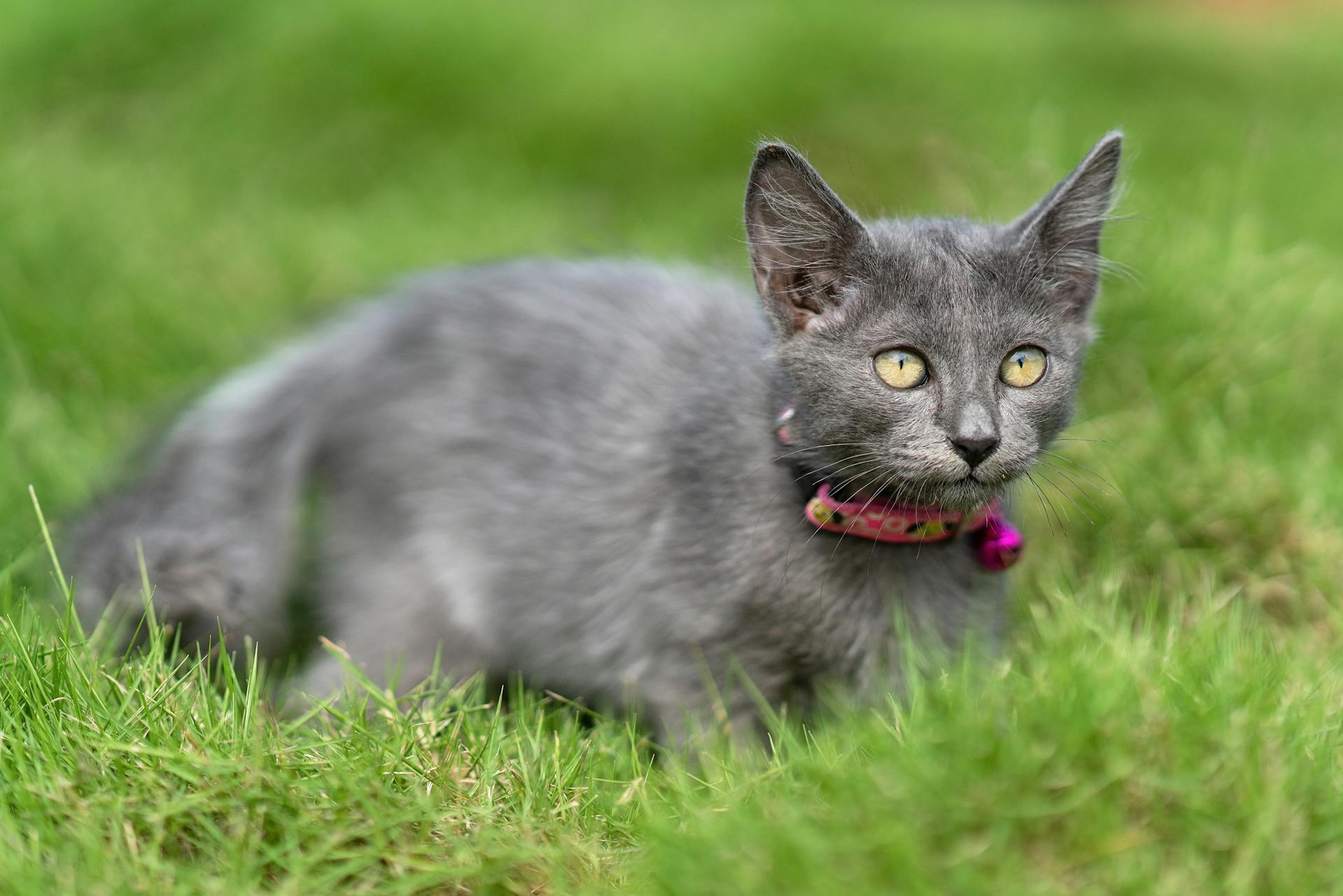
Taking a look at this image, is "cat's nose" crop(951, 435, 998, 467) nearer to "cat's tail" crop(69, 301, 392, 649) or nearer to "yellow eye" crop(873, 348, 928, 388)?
"yellow eye" crop(873, 348, 928, 388)

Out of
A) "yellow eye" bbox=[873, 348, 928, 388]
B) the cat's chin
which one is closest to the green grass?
the cat's chin

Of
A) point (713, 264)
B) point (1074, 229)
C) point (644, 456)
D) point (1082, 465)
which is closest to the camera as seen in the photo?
point (1074, 229)

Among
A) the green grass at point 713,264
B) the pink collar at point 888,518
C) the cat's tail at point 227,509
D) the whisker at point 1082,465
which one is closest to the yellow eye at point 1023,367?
the whisker at point 1082,465

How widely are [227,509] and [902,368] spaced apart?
197 cm

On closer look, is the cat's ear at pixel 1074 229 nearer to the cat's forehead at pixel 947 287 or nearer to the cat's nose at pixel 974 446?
the cat's forehead at pixel 947 287

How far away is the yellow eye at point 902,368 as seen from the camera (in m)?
2.36

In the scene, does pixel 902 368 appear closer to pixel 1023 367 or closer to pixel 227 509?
pixel 1023 367

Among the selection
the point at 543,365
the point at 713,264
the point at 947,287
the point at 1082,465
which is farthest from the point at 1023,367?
the point at 713,264

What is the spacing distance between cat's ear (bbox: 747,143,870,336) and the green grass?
2.79ft

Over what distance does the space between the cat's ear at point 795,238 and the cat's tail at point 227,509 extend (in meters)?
1.48

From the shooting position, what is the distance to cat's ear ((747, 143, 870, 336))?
239 centimetres

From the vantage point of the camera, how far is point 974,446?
2.24 metres

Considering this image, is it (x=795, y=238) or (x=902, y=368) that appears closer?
(x=902, y=368)

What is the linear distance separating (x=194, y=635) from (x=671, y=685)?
120 cm
